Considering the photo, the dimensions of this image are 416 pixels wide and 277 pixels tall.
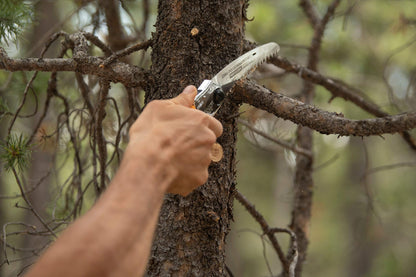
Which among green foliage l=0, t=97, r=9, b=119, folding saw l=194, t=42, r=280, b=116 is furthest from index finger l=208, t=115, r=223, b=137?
green foliage l=0, t=97, r=9, b=119

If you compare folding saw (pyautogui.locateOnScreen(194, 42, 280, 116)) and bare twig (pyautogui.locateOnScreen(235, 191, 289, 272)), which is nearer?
folding saw (pyautogui.locateOnScreen(194, 42, 280, 116))

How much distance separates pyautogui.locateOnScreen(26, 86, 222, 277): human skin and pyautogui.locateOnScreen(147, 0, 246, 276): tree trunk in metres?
0.21

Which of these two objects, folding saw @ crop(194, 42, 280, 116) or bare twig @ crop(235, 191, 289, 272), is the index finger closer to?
folding saw @ crop(194, 42, 280, 116)

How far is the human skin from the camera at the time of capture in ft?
2.39

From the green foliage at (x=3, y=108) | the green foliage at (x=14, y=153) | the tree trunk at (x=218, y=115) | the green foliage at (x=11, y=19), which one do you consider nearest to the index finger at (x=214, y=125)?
the tree trunk at (x=218, y=115)

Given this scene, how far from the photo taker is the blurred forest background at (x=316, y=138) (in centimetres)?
228

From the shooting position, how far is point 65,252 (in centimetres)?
72

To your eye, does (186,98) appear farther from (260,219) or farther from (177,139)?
(260,219)

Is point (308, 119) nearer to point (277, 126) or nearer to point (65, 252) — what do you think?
point (65, 252)

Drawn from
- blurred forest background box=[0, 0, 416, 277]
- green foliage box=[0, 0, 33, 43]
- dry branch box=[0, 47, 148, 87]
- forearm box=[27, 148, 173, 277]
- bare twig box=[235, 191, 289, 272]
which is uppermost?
blurred forest background box=[0, 0, 416, 277]

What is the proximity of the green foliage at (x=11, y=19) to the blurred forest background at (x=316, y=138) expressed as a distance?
0.12 ft

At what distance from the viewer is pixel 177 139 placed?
1.02 meters

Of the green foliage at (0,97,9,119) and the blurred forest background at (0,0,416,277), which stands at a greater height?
the blurred forest background at (0,0,416,277)

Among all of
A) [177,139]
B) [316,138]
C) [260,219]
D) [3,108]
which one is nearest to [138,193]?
[177,139]
